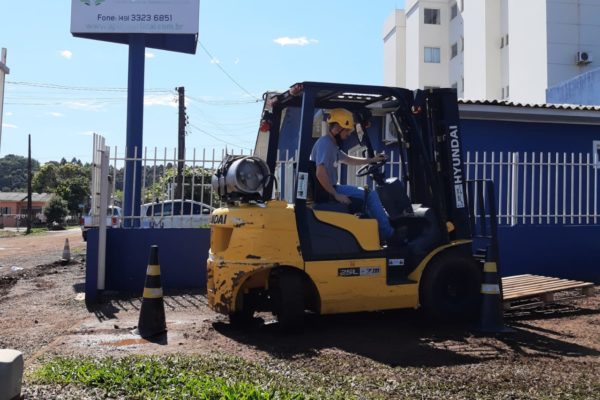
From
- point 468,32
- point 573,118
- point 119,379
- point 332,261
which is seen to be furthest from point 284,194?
point 468,32

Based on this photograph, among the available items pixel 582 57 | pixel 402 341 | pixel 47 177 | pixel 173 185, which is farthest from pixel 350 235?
pixel 47 177

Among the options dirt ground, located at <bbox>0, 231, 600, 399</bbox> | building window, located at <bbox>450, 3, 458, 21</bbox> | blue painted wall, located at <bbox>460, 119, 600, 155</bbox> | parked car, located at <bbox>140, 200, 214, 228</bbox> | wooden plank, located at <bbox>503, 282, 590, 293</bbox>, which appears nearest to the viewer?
dirt ground, located at <bbox>0, 231, 600, 399</bbox>

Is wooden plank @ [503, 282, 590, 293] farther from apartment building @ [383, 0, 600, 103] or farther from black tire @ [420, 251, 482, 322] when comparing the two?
apartment building @ [383, 0, 600, 103]

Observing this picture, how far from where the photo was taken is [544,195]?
1373 centimetres

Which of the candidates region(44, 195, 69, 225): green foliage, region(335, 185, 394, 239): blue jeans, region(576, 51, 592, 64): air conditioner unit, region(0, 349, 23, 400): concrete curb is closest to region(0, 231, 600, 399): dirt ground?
region(0, 349, 23, 400): concrete curb

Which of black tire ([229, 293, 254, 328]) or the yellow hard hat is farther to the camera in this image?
black tire ([229, 293, 254, 328])

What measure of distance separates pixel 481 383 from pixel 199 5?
13.3 metres

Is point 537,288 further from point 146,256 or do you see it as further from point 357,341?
point 146,256

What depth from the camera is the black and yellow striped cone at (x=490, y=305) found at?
6551 millimetres

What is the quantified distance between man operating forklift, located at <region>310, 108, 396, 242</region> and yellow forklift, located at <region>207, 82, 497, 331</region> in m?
0.11

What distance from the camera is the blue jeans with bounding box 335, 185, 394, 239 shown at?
6.82 metres

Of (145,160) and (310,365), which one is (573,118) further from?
(310,365)

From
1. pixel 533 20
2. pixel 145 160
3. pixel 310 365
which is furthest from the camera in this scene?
pixel 533 20

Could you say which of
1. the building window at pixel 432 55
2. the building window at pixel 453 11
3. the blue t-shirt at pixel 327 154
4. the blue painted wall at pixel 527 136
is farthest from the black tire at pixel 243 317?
the building window at pixel 453 11
